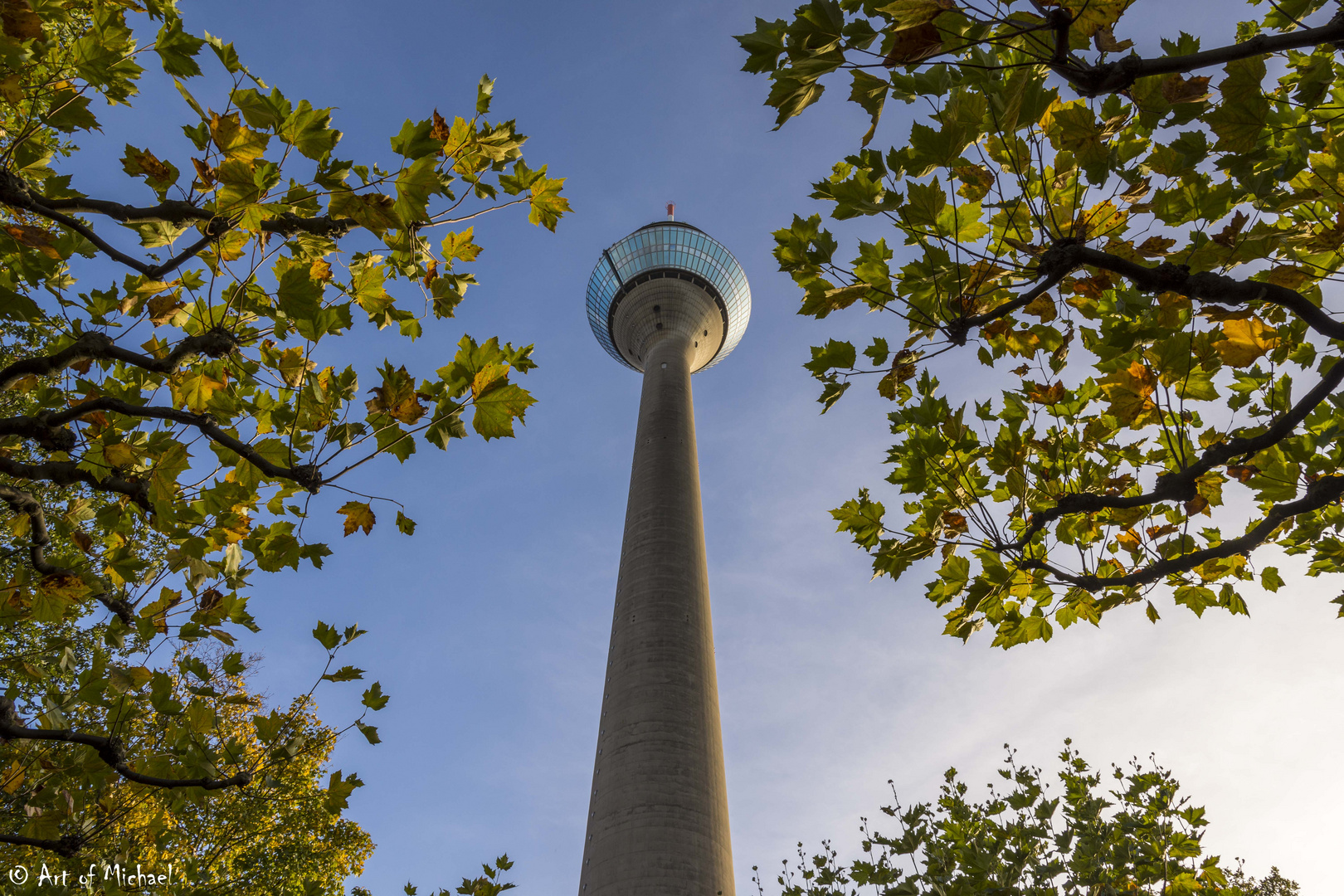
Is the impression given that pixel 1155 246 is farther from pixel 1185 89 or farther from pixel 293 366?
pixel 293 366

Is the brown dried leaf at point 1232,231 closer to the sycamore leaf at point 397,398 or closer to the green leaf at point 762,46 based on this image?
the green leaf at point 762,46

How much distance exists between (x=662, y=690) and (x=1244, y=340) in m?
14.2

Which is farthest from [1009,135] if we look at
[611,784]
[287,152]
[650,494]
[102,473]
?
[650,494]

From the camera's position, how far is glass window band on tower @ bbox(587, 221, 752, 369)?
32.5 m

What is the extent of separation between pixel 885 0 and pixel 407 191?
2.11 metres

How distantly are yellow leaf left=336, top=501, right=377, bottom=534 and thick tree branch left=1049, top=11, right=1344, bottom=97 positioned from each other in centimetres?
378

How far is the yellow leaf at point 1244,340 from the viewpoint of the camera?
3.42m

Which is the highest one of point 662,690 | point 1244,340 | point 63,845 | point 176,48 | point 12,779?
point 662,690

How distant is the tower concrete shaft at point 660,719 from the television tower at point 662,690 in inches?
1.0

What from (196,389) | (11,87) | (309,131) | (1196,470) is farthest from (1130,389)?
(11,87)

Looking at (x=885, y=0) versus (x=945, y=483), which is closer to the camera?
(x=885, y=0)

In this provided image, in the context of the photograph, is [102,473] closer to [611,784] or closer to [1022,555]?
[1022,555]

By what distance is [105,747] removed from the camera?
3531 millimetres

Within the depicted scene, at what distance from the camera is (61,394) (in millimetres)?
4133
